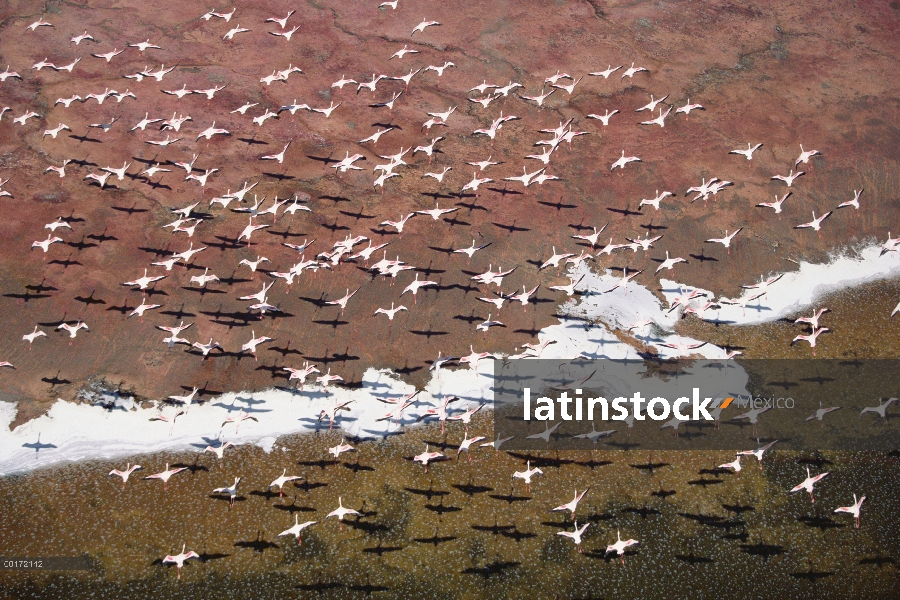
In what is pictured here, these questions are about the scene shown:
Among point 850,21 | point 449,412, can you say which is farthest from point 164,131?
point 850,21

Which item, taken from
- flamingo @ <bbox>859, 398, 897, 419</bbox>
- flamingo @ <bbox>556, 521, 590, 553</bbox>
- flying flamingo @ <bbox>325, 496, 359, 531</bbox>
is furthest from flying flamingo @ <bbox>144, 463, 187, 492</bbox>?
flamingo @ <bbox>859, 398, 897, 419</bbox>

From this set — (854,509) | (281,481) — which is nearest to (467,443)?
(281,481)

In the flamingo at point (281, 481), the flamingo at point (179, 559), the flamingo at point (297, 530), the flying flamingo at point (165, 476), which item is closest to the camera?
the flamingo at point (179, 559)

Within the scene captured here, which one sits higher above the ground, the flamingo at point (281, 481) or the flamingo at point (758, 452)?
the flamingo at point (281, 481)

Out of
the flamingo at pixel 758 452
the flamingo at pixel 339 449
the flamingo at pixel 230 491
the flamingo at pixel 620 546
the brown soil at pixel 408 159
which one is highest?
the brown soil at pixel 408 159

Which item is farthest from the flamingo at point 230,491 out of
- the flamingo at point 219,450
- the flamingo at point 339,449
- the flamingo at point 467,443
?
the flamingo at point 467,443

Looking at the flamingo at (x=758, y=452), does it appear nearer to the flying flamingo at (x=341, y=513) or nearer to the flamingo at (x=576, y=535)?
the flamingo at (x=576, y=535)

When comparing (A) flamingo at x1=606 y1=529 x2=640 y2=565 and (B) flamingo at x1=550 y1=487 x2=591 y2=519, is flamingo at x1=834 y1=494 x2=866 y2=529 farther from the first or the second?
(B) flamingo at x1=550 y1=487 x2=591 y2=519

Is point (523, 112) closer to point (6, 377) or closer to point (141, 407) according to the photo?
point (141, 407)
